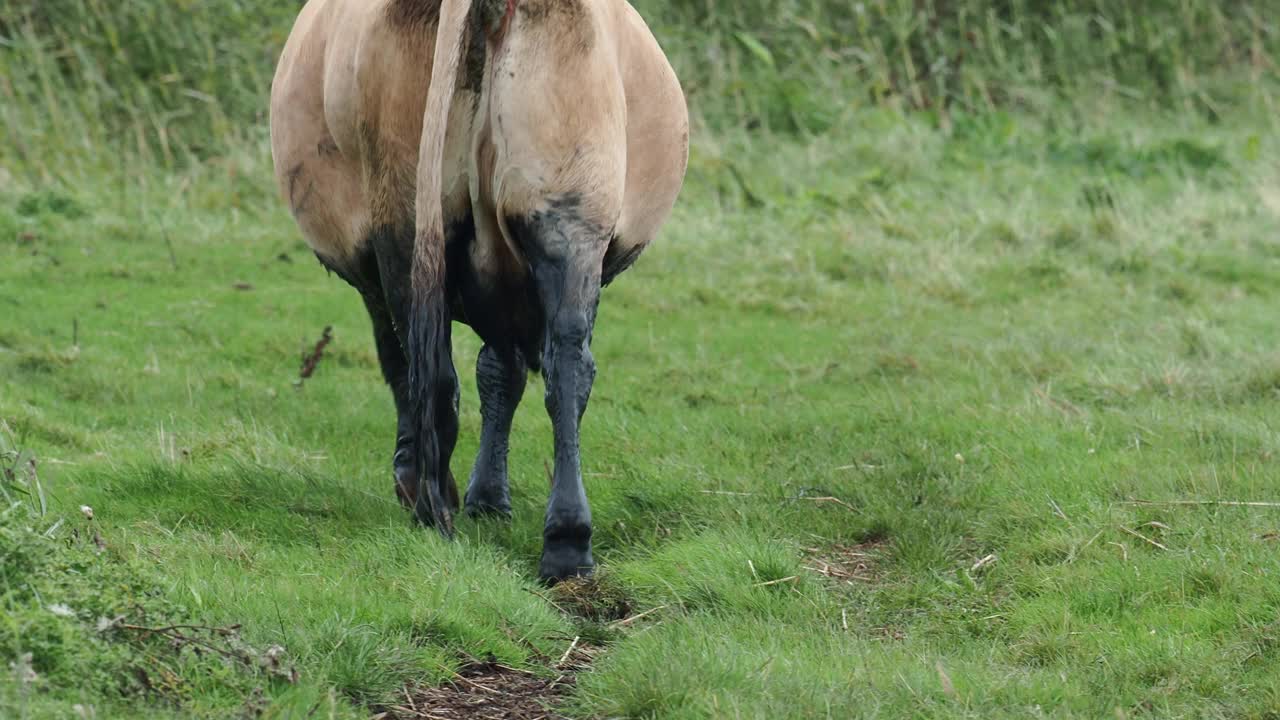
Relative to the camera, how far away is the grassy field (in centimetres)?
404

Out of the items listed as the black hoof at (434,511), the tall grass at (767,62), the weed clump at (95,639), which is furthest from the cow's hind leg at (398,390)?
the tall grass at (767,62)

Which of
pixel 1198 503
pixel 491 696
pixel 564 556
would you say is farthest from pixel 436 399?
pixel 1198 503

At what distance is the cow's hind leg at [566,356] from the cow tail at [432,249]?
0.28 metres

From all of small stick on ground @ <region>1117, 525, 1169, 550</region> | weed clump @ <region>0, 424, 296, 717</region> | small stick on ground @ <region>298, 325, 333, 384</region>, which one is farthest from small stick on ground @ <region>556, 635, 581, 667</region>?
small stick on ground @ <region>298, 325, 333, 384</region>

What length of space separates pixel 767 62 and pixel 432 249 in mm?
8761

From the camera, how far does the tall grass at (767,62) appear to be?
1170 centimetres

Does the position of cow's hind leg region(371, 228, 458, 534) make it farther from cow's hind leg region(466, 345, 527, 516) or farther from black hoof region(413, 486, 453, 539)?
cow's hind leg region(466, 345, 527, 516)

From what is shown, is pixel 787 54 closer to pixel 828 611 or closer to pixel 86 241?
pixel 86 241

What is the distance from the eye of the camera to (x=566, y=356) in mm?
4887

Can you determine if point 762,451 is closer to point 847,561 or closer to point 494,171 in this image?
point 847,561

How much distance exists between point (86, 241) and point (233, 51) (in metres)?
2.53

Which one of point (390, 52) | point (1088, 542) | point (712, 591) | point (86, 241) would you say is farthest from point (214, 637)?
point (86, 241)

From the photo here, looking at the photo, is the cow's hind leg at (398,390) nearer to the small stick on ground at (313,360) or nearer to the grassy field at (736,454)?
the grassy field at (736,454)

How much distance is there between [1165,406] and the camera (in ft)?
22.1
